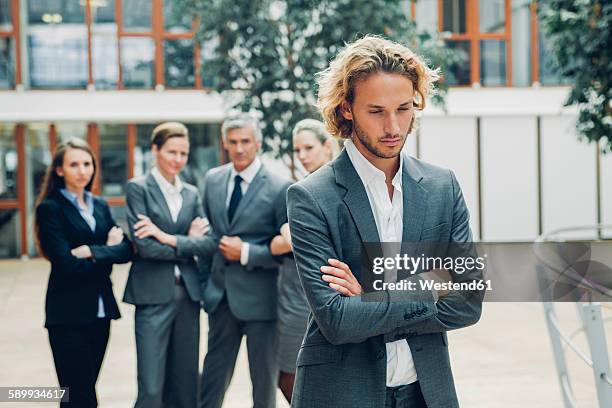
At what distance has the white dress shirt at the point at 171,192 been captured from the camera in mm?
4785

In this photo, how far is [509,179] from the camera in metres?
18.1

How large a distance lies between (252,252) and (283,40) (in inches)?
151

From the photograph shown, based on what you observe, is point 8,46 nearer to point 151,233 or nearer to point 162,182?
point 162,182

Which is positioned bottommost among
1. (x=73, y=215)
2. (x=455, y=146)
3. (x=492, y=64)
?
(x=73, y=215)

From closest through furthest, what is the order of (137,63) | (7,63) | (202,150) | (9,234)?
(9,234)
(7,63)
(137,63)
(202,150)

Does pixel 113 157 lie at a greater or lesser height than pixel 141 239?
greater

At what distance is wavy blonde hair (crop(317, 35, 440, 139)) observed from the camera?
7.11 ft

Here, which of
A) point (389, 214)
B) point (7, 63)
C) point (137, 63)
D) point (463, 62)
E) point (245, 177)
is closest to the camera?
point (389, 214)

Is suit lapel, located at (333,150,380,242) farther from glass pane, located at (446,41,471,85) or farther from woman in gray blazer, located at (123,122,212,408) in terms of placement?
glass pane, located at (446,41,471,85)

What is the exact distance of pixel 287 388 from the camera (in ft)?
15.9

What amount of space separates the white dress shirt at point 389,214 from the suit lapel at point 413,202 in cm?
2

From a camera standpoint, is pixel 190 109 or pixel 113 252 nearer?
pixel 113 252

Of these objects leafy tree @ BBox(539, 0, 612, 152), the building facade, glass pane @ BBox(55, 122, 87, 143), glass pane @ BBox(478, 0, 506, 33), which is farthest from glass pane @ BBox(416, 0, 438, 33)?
leafy tree @ BBox(539, 0, 612, 152)

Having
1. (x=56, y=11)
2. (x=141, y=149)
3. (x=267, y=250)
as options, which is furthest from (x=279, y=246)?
(x=56, y=11)
